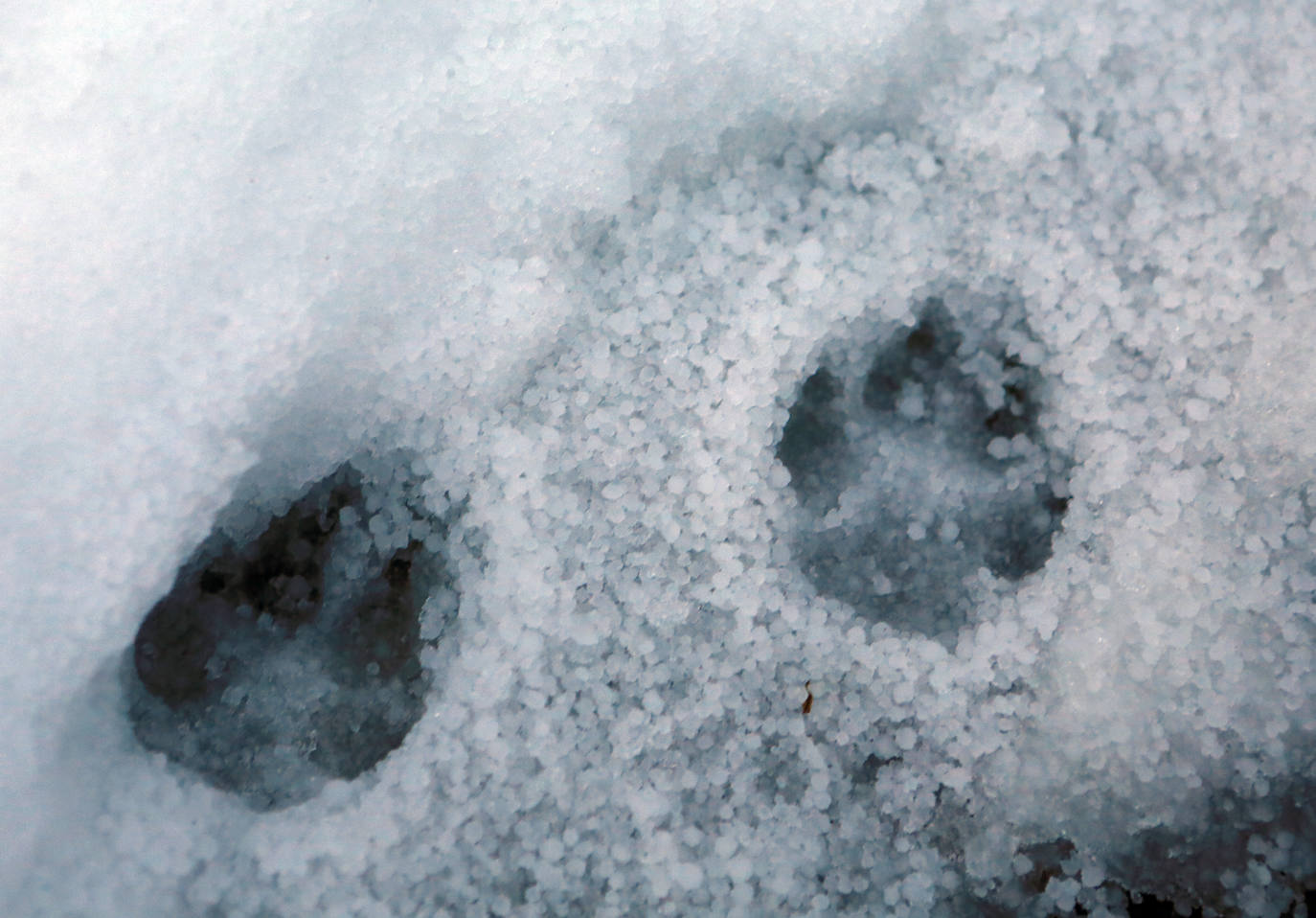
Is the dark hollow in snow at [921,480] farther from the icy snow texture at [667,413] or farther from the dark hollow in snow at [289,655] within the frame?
the dark hollow in snow at [289,655]

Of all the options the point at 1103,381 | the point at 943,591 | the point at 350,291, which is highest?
the point at 350,291

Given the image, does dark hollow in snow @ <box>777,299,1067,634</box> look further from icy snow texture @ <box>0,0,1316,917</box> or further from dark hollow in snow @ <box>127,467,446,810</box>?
dark hollow in snow @ <box>127,467,446,810</box>

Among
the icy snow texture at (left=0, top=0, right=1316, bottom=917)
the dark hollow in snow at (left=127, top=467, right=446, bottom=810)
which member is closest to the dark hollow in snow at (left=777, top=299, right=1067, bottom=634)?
the icy snow texture at (left=0, top=0, right=1316, bottom=917)

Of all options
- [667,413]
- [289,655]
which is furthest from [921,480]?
[289,655]

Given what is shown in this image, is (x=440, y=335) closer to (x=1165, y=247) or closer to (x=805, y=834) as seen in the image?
(x=805, y=834)

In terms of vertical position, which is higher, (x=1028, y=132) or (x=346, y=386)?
(x=1028, y=132)

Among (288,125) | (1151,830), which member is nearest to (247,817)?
(288,125)

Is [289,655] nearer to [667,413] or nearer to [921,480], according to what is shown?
[667,413]
